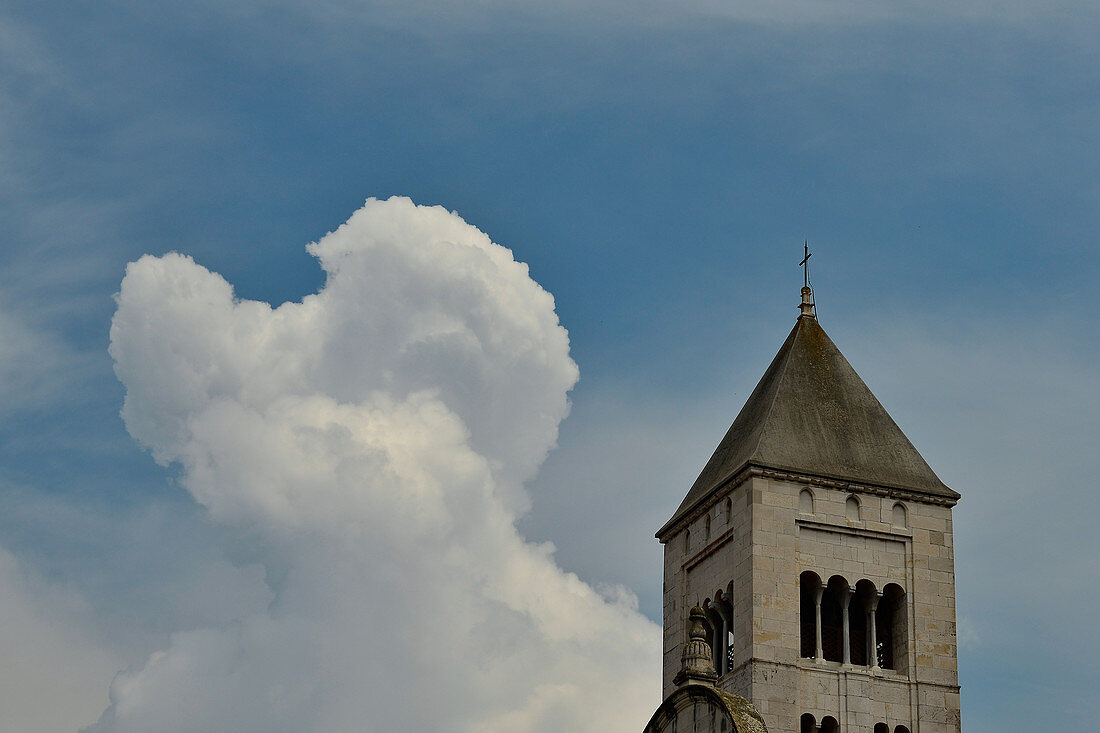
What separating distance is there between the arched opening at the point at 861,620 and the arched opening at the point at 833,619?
385mm

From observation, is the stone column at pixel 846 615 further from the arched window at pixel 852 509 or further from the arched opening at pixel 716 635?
the arched opening at pixel 716 635

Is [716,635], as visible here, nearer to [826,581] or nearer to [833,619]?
[833,619]

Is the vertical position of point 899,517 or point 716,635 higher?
point 899,517

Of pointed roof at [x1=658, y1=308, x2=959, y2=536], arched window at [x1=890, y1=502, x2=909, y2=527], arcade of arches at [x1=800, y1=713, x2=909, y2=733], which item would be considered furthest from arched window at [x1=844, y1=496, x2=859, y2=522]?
arcade of arches at [x1=800, y1=713, x2=909, y2=733]

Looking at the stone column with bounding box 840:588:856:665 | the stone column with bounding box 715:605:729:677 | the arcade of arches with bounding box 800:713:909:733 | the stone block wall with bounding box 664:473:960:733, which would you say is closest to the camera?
the arcade of arches with bounding box 800:713:909:733

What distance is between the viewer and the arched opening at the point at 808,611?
4216 cm

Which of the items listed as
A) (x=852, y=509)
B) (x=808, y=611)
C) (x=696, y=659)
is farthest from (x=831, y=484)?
(x=696, y=659)

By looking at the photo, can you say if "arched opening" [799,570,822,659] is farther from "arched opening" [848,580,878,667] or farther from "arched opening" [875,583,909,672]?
"arched opening" [875,583,909,672]

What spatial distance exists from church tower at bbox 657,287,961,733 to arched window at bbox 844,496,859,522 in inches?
1.0

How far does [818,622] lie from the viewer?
137 feet

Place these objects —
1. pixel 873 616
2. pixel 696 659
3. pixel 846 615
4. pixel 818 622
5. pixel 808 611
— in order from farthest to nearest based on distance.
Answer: pixel 808 611 < pixel 873 616 < pixel 846 615 < pixel 818 622 < pixel 696 659

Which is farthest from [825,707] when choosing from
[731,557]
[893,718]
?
[731,557]

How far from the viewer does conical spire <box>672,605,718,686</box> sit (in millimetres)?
40188

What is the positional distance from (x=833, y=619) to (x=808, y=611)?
63 centimetres
